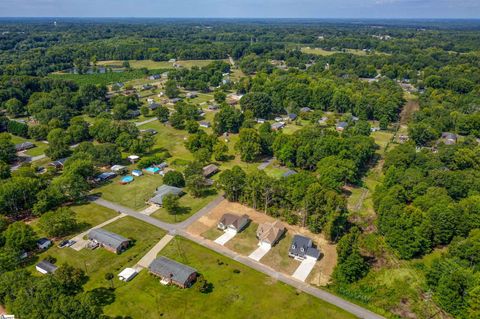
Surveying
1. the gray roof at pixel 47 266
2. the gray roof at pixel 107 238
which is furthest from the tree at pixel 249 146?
the gray roof at pixel 47 266

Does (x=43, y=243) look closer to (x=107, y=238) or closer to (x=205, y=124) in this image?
(x=107, y=238)

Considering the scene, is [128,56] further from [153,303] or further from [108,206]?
[153,303]

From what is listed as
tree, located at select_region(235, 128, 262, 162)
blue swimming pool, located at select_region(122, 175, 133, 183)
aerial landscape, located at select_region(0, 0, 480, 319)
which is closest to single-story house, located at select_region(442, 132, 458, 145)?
aerial landscape, located at select_region(0, 0, 480, 319)

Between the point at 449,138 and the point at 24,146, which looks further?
the point at 449,138

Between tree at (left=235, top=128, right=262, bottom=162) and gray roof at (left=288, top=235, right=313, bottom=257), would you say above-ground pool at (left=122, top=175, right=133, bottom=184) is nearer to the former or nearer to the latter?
tree at (left=235, top=128, right=262, bottom=162)

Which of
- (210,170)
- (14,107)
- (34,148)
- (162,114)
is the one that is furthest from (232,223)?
(14,107)

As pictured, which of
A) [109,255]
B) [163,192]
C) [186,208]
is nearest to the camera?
[109,255]

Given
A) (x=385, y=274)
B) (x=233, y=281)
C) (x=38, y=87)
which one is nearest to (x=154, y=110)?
(x=38, y=87)
